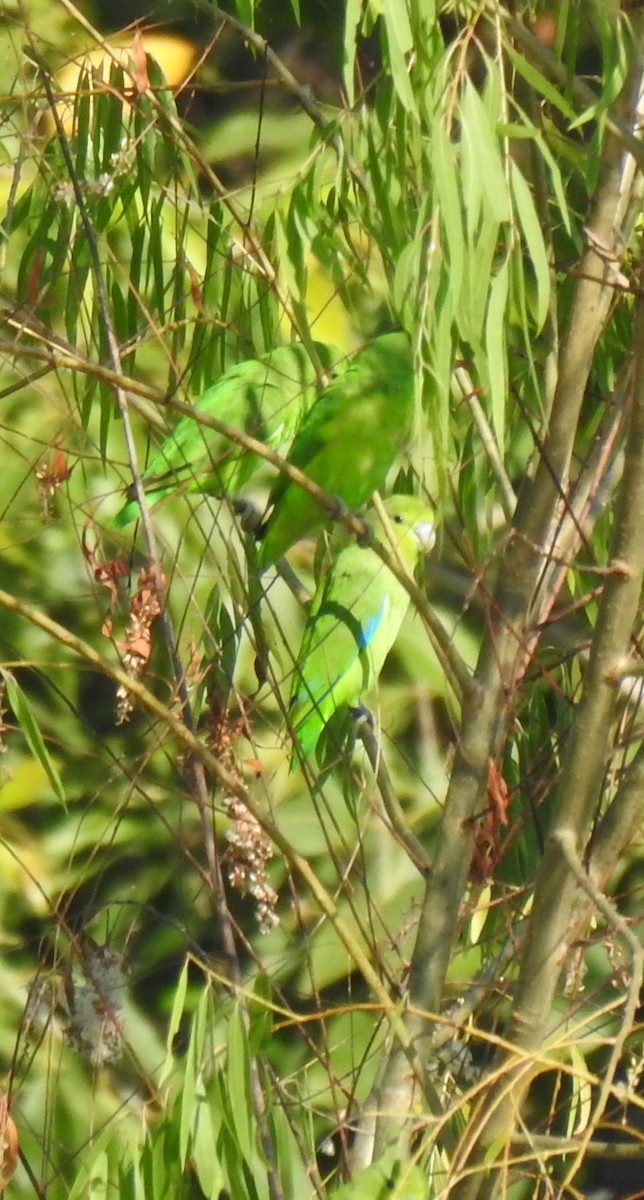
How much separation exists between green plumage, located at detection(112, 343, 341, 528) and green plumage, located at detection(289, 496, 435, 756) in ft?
0.69

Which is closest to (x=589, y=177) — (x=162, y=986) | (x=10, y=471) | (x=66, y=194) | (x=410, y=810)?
(x=66, y=194)

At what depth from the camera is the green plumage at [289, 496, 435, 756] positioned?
6.29 feet

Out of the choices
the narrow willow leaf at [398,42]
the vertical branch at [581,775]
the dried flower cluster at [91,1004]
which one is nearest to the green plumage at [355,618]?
the dried flower cluster at [91,1004]

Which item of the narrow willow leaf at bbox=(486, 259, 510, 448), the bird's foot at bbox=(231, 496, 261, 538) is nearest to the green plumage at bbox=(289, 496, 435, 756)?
the bird's foot at bbox=(231, 496, 261, 538)

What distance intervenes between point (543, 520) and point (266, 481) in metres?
1.16

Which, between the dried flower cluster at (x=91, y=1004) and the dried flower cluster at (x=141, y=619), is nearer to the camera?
the dried flower cluster at (x=141, y=619)

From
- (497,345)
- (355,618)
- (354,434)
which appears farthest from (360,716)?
(497,345)

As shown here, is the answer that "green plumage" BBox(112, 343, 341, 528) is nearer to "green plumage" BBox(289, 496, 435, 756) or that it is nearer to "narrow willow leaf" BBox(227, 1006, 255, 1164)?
"green plumage" BBox(289, 496, 435, 756)

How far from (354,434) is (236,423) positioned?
24cm

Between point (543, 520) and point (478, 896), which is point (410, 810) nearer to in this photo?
point (478, 896)

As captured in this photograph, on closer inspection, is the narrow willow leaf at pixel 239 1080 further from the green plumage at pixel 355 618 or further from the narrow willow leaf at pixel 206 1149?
the green plumage at pixel 355 618

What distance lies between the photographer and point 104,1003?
1488 mm

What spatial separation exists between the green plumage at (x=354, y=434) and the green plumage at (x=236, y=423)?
0.18 ft

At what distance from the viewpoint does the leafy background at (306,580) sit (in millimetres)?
1169
